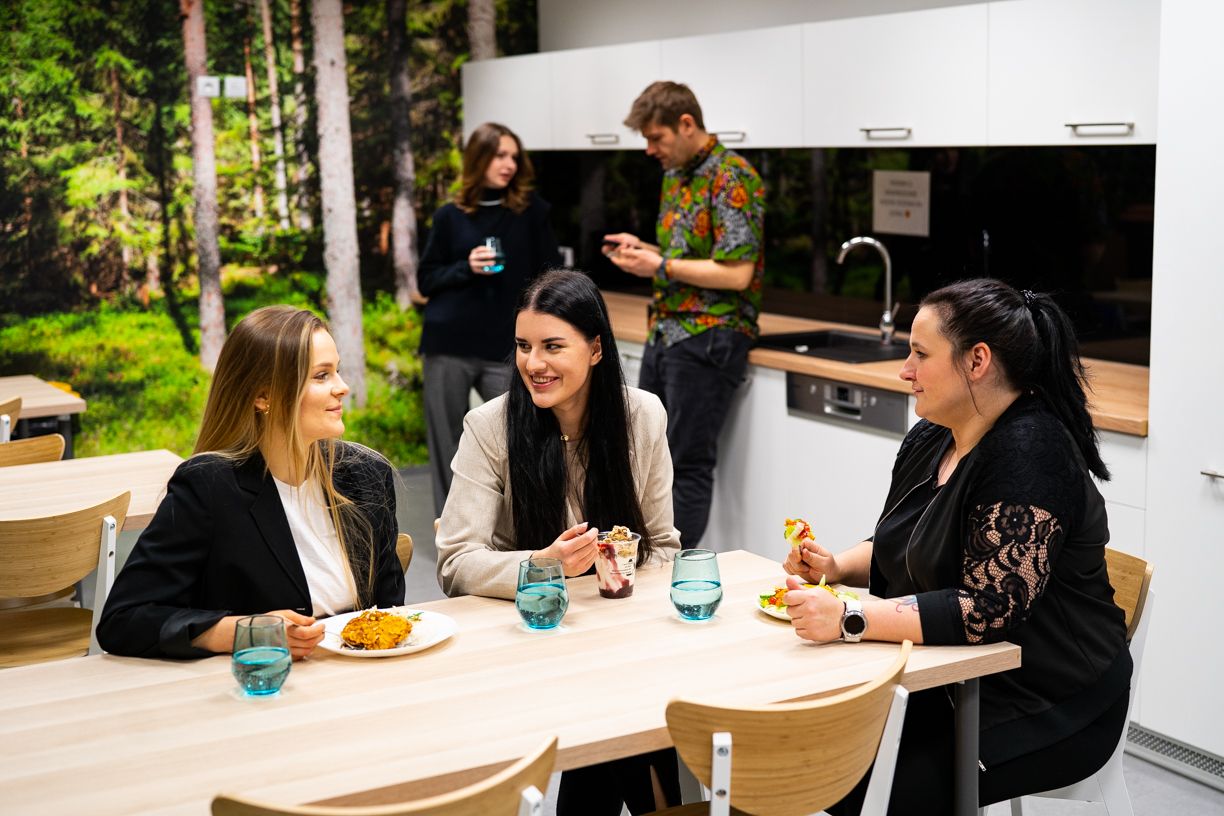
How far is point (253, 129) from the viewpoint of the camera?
6258mm

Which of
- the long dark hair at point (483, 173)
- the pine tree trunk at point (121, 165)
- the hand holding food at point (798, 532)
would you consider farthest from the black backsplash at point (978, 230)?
the pine tree trunk at point (121, 165)

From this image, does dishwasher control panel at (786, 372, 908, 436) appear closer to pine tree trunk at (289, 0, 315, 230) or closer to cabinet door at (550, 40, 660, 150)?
cabinet door at (550, 40, 660, 150)

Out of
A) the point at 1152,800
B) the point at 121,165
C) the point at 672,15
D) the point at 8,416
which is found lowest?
the point at 1152,800

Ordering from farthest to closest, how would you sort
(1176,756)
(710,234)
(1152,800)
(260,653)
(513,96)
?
(513,96) → (710,234) → (1176,756) → (1152,800) → (260,653)

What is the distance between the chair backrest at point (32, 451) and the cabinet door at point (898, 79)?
259 centimetres

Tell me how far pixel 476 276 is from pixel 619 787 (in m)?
2.74

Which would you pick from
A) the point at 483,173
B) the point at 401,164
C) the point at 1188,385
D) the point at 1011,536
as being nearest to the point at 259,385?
the point at 1011,536

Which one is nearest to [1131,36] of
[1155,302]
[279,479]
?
[1155,302]

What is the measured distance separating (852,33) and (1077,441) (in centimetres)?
253

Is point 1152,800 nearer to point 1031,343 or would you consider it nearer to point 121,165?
point 1031,343

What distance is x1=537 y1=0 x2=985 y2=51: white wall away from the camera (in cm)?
501

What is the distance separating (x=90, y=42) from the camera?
586cm

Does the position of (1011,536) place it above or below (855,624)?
above

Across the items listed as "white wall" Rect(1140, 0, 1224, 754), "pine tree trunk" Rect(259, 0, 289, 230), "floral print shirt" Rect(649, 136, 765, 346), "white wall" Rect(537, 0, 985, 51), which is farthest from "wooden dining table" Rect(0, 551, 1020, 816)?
"pine tree trunk" Rect(259, 0, 289, 230)
